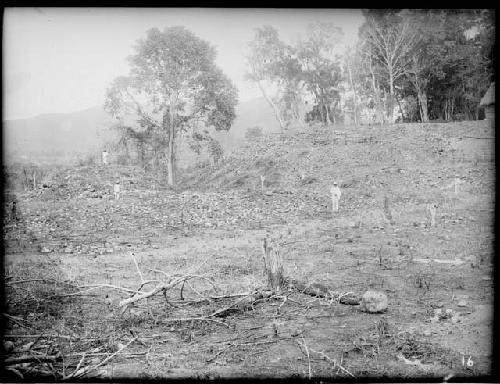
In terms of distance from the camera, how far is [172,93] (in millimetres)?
4797

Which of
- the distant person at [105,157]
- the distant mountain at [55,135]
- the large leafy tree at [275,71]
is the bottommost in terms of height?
the distant person at [105,157]

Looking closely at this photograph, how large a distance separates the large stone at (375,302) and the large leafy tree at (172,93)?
2522 millimetres

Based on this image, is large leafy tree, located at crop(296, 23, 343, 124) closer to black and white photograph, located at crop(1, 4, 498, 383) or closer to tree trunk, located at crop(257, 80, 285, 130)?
black and white photograph, located at crop(1, 4, 498, 383)

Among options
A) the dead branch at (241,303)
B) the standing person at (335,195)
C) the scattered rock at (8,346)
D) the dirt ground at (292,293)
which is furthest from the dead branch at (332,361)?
the scattered rock at (8,346)

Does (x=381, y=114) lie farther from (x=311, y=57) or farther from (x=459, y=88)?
(x=311, y=57)

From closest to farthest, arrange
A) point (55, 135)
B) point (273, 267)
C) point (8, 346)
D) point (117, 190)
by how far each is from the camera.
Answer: point (8, 346) → point (273, 267) → point (55, 135) → point (117, 190)

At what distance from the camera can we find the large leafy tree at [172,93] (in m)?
4.55

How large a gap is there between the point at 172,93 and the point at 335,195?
2.33 metres

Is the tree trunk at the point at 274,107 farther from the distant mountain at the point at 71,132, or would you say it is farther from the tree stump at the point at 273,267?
the tree stump at the point at 273,267

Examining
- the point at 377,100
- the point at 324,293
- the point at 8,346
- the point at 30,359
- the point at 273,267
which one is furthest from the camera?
the point at 377,100

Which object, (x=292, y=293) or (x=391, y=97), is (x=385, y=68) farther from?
(x=292, y=293)

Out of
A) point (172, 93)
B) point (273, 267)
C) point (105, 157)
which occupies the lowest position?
point (273, 267)

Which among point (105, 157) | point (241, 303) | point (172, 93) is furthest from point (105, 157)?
point (241, 303)

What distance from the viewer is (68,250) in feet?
14.6
